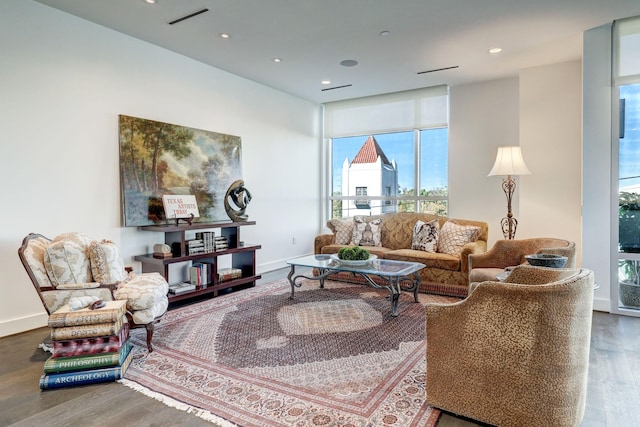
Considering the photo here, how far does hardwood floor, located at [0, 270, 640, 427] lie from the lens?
1942mm

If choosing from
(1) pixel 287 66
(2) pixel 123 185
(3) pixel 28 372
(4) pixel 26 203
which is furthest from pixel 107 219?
(1) pixel 287 66

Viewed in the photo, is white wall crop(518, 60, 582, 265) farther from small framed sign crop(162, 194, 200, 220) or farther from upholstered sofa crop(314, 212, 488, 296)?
small framed sign crop(162, 194, 200, 220)

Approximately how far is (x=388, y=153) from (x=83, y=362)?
5381 millimetres

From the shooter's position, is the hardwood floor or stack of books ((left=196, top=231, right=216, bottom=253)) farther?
stack of books ((left=196, top=231, right=216, bottom=253))

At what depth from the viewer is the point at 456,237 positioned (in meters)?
4.70

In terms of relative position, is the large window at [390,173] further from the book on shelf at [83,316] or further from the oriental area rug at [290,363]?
the book on shelf at [83,316]

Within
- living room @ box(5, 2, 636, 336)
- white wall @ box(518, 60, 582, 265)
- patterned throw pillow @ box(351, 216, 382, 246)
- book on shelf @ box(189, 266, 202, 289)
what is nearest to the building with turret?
living room @ box(5, 2, 636, 336)

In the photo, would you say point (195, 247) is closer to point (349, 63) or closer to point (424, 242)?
point (424, 242)

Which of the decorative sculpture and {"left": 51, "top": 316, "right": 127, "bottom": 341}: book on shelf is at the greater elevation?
the decorative sculpture

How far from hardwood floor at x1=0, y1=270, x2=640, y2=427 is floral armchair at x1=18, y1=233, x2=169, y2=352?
506 mm

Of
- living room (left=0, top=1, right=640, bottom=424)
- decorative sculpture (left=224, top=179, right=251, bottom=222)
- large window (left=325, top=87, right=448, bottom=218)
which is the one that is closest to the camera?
living room (left=0, top=1, right=640, bottom=424)

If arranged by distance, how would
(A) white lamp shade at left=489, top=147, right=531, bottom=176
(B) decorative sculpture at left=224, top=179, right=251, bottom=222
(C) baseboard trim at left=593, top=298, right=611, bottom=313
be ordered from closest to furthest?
(C) baseboard trim at left=593, top=298, right=611, bottom=313 < (A) white lamp shade at left=489, top=147, right=531, bottom=176 < (B) decorative sculpture at left=224, top=179, right=251, bottom=222

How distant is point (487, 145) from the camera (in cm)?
557

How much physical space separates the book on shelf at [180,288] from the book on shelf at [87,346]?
1607mm
